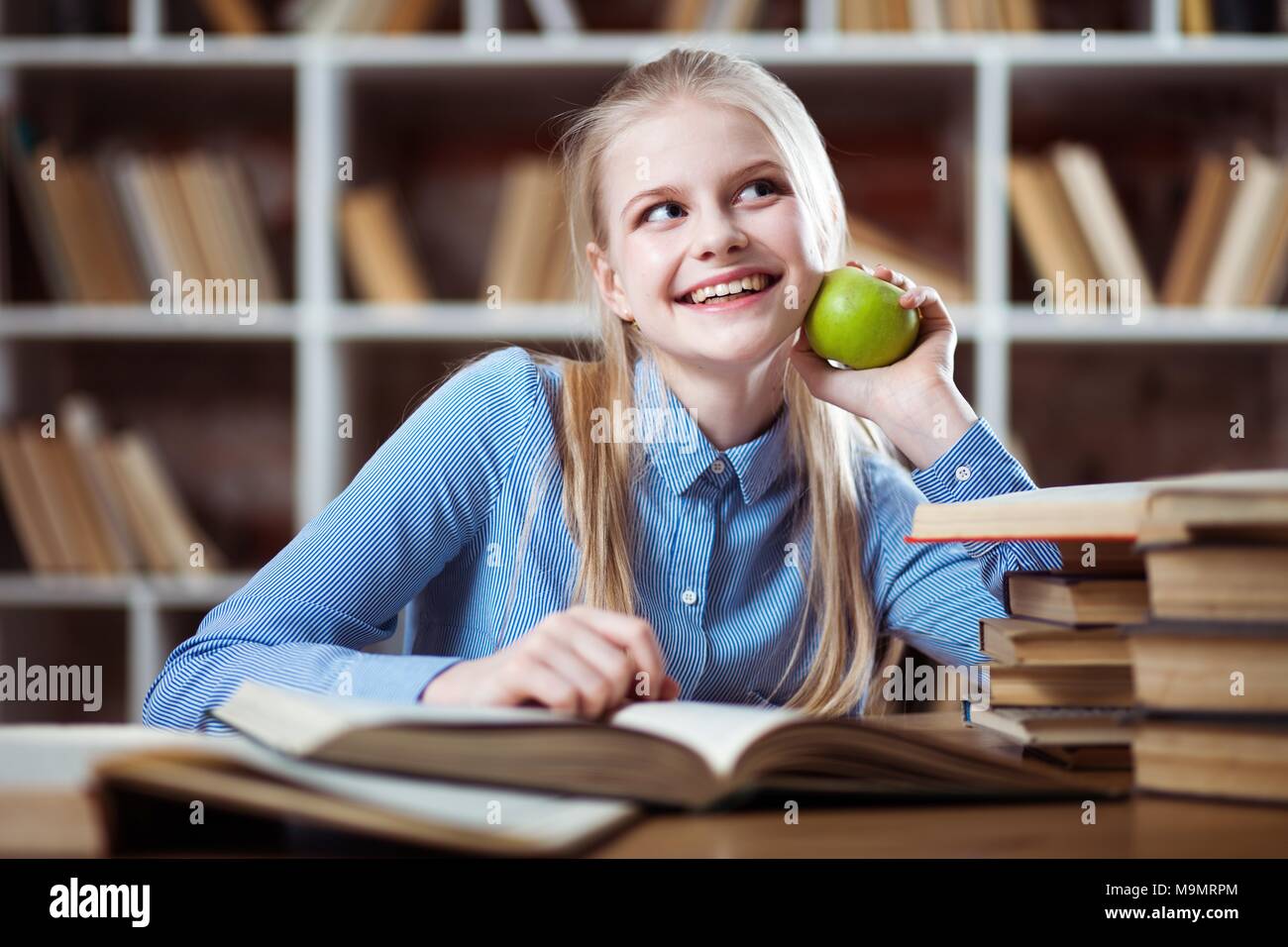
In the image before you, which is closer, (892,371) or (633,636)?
Answer: (633,636)

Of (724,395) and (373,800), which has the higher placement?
(724,395)

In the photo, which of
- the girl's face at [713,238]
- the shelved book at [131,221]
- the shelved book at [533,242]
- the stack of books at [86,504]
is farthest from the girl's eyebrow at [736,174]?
the stack of books at [86,504]

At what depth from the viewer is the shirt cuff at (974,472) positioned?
3.56 feet

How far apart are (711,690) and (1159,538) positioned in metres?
0.67

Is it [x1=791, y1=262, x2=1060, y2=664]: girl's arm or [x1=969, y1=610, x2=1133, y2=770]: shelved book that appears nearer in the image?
[x1=969, y1=610, x2=1133, y2=770]: shelved book

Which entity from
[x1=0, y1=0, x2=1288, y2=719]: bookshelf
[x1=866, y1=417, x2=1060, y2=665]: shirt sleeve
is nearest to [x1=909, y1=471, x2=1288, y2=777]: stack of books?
[x1=866, y1=417, x2=1060, y2=665]: shirt sleeve

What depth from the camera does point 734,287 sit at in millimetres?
1117

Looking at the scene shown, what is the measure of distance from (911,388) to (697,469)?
0.23 metres

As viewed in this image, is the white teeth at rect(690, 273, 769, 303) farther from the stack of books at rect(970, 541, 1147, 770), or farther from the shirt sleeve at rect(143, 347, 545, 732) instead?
the stack of books at rect(970, 541, 1147, 770)

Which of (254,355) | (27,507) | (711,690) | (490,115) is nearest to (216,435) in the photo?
(254,355)

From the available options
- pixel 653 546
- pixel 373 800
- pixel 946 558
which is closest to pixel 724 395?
pixel 653 546

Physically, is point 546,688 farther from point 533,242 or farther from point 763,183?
point 533,242

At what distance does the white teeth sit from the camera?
44.0 inches

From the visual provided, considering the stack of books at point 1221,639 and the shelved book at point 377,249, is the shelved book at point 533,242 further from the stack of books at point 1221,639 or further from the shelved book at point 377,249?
the stack of books at point 1221,639
